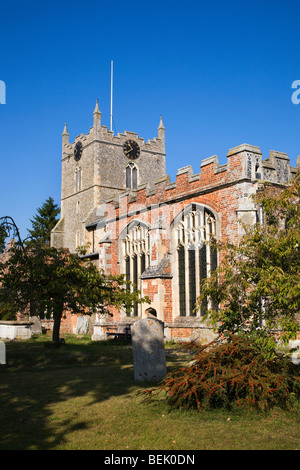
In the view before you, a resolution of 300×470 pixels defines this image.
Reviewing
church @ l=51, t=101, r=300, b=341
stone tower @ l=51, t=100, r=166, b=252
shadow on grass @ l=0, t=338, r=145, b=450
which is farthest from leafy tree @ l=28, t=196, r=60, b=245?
shadow on grass @ l=0, t=338, r=145, b=450

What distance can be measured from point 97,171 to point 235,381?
99.3 feet

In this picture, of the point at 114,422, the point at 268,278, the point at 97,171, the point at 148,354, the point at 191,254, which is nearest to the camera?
the point at 114,422

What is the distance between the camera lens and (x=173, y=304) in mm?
18844

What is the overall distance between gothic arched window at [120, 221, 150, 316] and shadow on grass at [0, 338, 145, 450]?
7203mm

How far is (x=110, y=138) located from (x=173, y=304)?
2131cm

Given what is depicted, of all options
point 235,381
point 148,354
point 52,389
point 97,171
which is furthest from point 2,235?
point 97,171

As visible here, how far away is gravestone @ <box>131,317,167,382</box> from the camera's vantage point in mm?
8992

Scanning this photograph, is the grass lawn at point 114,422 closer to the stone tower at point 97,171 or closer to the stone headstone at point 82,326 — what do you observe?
the stone headstone at point 82,326

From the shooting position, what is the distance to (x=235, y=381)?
6.62 m

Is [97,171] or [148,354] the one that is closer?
[148,354]

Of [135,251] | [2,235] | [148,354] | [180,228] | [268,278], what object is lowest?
[148,354]

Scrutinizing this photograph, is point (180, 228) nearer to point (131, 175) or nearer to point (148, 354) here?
point (148, 354)

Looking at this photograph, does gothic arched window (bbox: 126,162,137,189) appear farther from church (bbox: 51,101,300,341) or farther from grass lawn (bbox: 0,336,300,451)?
grass lawn (bbox: 0,336,300,451)

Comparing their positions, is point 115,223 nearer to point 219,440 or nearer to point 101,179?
point 101,179
